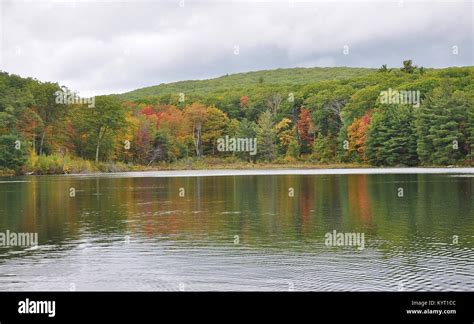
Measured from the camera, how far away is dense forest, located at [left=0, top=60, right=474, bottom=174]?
8362 centimetres

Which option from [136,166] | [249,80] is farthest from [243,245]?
[249,80]

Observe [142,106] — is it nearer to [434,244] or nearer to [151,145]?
[151,145]

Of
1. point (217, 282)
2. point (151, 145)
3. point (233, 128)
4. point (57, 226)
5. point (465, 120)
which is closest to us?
point (217, 282)

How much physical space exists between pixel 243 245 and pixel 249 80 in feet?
506

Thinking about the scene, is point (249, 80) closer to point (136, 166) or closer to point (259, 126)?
point (259, 126)

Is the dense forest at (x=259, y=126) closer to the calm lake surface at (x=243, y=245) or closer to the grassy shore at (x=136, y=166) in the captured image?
the grassy shore at (x=136, y=166)

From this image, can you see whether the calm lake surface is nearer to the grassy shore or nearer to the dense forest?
the grassy shore

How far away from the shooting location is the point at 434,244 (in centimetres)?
1930

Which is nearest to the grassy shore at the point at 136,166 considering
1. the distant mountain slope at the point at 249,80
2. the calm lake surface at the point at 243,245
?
the calm lake surface at the point at 243,245

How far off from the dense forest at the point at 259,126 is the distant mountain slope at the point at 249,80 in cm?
3505

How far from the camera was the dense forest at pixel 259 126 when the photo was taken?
8362 centimetres
